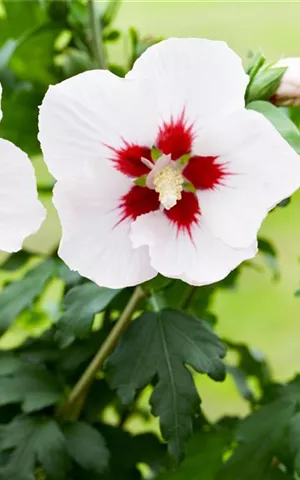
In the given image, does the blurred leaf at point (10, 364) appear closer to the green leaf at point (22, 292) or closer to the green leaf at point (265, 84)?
the green leaf at point (22, 292)

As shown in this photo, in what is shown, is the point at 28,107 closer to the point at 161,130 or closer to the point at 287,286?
the point at 161,130

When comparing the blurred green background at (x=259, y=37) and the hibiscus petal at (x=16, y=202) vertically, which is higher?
the hibiscus petal at (x=16, y=202)

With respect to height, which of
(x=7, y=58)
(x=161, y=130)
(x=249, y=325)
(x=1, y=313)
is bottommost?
(x=249, y=325)

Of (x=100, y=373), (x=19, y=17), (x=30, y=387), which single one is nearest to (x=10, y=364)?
(x=30, y=387)

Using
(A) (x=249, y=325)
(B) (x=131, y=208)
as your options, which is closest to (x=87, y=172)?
(B) (x=131, y=208)

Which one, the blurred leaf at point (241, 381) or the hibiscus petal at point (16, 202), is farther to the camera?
the blurred leaf at point (241, 381)

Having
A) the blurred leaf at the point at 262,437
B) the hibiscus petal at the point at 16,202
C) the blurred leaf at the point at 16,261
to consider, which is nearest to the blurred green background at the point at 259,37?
the blurred leaf at the point at 16,261

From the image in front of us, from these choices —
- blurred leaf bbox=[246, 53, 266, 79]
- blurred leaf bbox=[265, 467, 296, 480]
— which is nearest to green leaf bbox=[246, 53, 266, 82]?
blurred leaf bbox=[246, 53, 266, 79]
